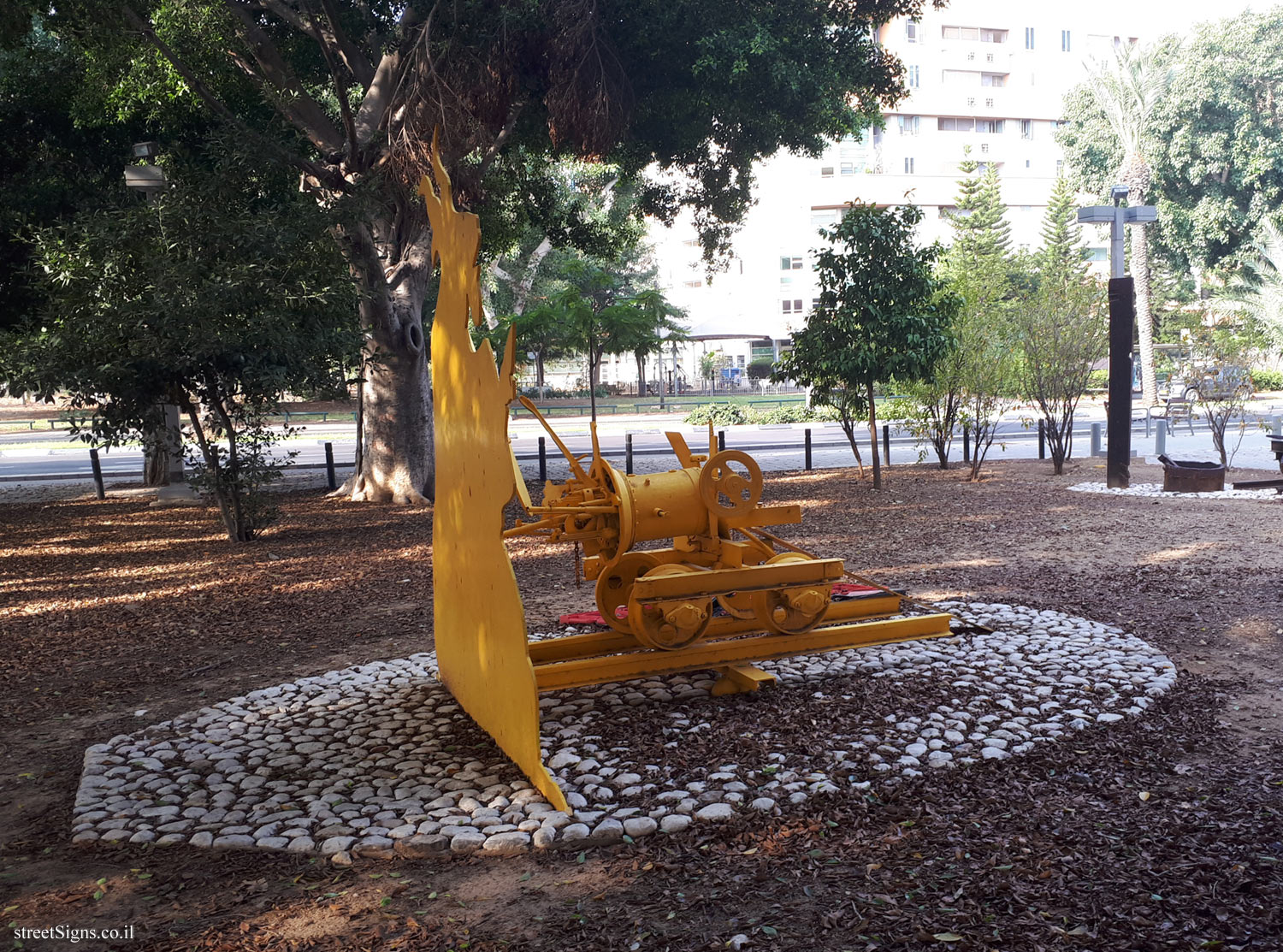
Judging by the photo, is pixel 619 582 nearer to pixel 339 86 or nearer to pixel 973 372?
pixel 339 86

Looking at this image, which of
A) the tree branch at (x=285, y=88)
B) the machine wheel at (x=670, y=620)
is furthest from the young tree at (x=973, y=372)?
the machine wheel at (x=670, y=620)

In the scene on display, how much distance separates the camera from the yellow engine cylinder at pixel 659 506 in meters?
5.62

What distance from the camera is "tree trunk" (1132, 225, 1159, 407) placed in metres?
35.6

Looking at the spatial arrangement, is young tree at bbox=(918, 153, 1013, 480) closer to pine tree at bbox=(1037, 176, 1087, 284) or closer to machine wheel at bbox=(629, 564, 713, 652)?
machine wheel at bbox=(629, 564, 713, 652)

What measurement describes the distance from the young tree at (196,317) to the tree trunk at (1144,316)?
30468 mm

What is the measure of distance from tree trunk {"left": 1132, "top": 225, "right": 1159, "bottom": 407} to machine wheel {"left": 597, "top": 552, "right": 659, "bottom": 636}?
3261 centimetres

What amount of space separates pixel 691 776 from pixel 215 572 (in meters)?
6.96

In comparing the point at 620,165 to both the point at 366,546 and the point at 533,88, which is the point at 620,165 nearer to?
the point at 533,88

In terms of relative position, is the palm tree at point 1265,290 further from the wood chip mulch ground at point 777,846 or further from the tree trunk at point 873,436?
the wood chip mulch ground at point 777,846

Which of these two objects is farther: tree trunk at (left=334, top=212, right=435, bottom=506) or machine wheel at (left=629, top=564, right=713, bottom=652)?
tree trunk at (left=334, top=212, right=435, bottom=506)

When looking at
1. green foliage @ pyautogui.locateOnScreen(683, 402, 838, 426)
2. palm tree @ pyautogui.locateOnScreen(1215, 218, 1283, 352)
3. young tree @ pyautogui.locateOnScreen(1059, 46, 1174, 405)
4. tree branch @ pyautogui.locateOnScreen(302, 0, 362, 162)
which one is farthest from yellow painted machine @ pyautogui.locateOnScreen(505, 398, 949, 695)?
young tree @ pyautogui.locateOnScreen(1059, 46, 1174, 405)

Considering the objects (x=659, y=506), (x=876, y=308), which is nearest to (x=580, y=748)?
(x=659, y=506)

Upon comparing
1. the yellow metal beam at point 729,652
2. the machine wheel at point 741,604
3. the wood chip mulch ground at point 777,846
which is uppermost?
the machine wheel at point 741,604

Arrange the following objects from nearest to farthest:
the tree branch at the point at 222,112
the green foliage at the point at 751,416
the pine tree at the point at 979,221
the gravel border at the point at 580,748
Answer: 1. the gravel border at the point at 580,748
2. the tree branch at the point at 222,112
3. the green foliage at the point at 751,416
4. the pine tree at the point at 979,221
